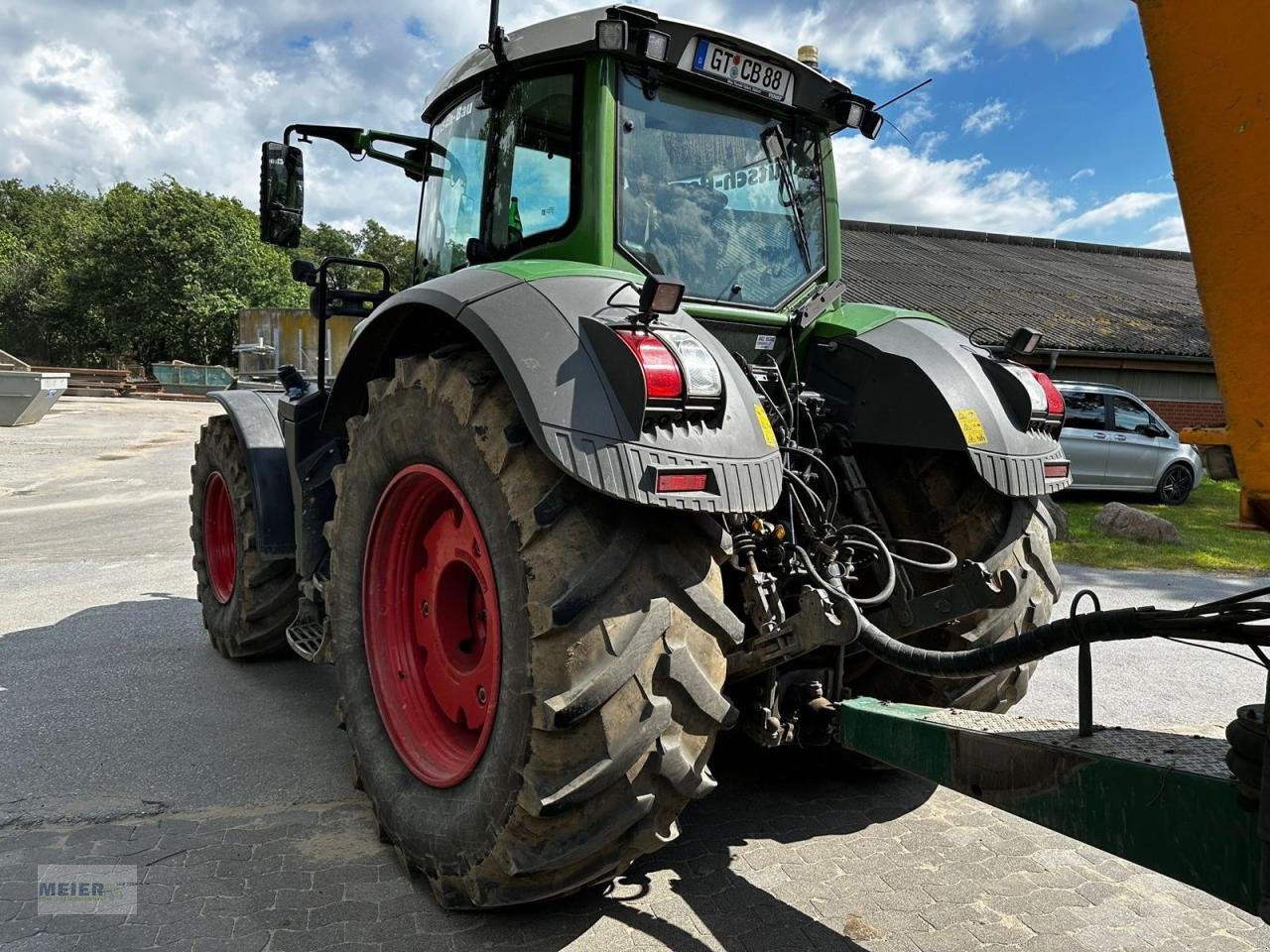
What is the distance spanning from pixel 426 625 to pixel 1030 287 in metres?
21.1

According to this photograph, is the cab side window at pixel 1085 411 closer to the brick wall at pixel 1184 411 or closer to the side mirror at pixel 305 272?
the brick wall at pixel 1184 411

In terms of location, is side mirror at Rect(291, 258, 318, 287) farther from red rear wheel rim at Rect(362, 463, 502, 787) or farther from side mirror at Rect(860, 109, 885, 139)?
side mirror at Rect(860, 109, 885, 139)

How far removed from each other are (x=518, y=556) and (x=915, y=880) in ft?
5.29

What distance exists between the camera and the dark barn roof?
1789cm

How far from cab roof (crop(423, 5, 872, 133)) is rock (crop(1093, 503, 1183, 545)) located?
27.6 ft

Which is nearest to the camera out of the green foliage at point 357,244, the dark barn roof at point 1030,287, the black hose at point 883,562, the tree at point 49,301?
the black hose at point 883,562

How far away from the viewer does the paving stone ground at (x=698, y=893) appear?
2336 mm

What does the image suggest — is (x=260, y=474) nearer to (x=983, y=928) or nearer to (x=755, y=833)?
(x=755, y=833)

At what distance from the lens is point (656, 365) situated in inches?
81.7

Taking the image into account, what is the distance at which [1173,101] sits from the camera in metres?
1.31

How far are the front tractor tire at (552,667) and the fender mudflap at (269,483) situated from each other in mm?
1800

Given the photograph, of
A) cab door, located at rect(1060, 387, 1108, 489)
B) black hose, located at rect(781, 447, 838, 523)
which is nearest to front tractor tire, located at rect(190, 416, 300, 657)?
black hose, located at rect(781, 447, 838, 523)

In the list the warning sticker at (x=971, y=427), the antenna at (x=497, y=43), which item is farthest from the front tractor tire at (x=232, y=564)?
the warning sticker at (x=971, y=427)

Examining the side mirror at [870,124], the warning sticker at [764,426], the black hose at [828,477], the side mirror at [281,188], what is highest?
the side mirror at [870,124]
